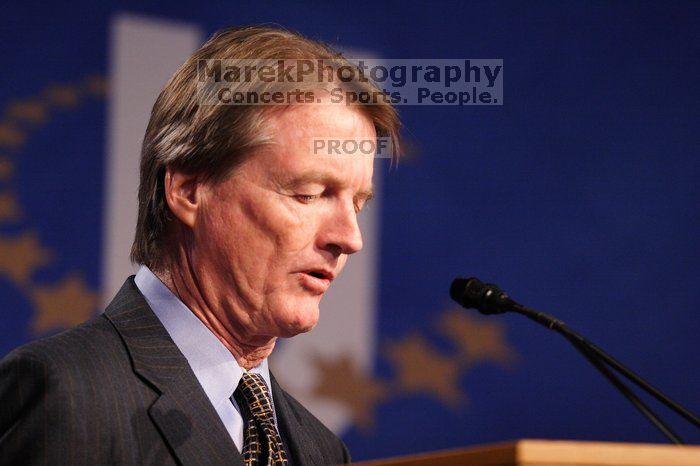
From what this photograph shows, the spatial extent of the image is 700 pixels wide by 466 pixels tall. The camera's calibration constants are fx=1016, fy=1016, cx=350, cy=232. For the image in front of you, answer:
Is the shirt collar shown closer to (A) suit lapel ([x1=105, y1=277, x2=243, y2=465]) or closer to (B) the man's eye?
(A) suit lapel ([x1=105, y1=277, x2=243, y2=465])

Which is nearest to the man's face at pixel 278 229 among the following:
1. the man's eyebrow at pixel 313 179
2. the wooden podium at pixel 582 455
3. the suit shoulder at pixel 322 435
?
the man's eyebrow at pixel 313 179

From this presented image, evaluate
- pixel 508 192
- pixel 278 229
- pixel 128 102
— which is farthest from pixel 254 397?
pixel 508 192

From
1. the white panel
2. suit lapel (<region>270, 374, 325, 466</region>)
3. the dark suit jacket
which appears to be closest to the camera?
the dark suit jacket

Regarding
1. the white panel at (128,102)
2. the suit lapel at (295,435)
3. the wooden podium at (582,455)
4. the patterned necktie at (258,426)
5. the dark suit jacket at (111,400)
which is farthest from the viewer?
the white panel at (128,102)

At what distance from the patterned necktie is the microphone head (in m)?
0.37

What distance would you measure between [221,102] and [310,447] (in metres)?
0.64

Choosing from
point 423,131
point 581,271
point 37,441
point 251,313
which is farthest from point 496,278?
point 37,441

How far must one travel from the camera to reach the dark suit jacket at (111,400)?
1.36 metres

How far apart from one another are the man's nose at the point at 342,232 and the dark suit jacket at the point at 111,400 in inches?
11.8

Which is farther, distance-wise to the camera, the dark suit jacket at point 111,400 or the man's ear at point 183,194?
the man's ear at point 183,194

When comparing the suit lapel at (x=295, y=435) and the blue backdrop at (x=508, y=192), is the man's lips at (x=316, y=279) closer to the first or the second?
the suit lapel at (x=295, y=435)

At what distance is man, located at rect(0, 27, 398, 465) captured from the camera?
1548 millimetres

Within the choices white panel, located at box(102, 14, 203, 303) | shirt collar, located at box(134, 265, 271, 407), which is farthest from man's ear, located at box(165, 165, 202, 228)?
white panel, located at box(102, 14, 203, 303)

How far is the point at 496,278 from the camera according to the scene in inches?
108
